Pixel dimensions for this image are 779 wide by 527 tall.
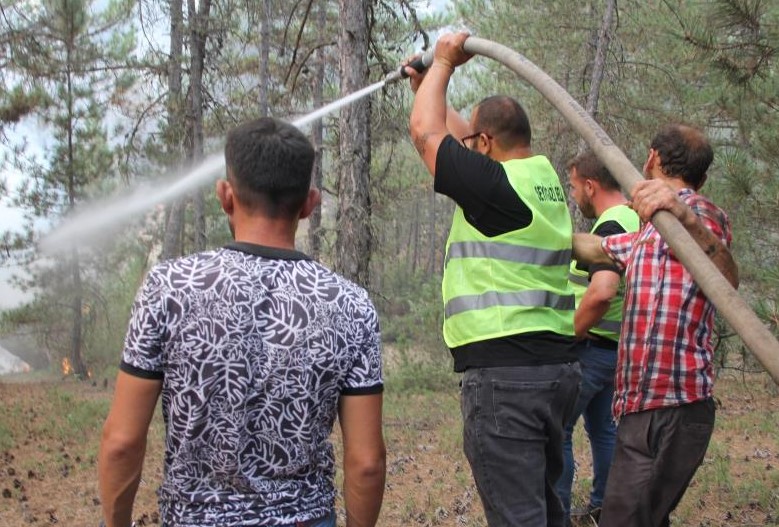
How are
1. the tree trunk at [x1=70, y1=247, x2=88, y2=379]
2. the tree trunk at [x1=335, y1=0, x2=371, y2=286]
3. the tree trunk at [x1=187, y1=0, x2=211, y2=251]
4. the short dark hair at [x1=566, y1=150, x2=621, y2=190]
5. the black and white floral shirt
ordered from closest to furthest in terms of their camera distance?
1. the black and white floral shirt
2. the short dark hair at [x1=566, y1=150, x2=621, y2=190]
3. the tree trunk at [x1=335, y1=0, x2=371, y2=286]
4. the tree trunk at [x1=187, y1=0, x2=211, y2=251]
5. the tree trunk at [x1=70, y1=247, x2=88, y2=379]

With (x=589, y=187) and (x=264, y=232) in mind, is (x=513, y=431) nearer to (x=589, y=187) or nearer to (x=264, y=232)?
(x=264, y=232)

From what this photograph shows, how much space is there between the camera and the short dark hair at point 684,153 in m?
3.41

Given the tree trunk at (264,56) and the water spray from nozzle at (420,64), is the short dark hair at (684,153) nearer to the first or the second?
the water spray from nozzle at (420,64)

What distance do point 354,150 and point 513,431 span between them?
4920mm

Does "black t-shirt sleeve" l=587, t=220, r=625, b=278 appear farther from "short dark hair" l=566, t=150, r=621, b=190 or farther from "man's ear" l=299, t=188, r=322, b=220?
"man's ear" l=299, t=188, r=322, b=220

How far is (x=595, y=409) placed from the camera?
4.98 metres

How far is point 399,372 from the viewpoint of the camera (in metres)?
17.8

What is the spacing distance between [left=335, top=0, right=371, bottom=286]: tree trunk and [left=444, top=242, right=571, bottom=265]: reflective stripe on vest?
4.54 metres

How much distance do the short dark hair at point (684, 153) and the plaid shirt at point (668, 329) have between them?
112 mm

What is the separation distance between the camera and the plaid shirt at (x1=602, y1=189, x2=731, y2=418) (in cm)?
330

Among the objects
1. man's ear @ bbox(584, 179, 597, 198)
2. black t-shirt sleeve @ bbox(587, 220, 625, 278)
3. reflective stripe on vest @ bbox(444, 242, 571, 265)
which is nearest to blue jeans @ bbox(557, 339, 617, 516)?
black t-shirt sleeve @ bbox(587, 220, 625, 278)

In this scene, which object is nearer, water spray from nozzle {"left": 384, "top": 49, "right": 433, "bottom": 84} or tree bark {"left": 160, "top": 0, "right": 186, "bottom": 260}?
water spray from nozzle {"left": 384, "top": 49, "right": 433, "bottom": 84}

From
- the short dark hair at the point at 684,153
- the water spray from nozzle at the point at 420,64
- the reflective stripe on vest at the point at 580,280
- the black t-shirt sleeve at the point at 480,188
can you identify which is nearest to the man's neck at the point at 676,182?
the short dark hair at the point at 684,153

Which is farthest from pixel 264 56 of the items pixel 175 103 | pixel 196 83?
pixel 175 103
